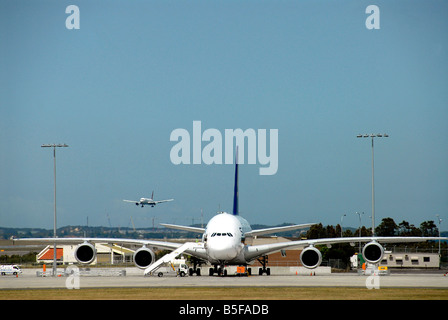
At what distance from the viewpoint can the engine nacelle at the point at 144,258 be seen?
58.1 m

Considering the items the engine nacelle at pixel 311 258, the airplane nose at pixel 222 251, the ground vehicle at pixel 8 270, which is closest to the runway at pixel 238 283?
the airplane nose at pixel 222 251

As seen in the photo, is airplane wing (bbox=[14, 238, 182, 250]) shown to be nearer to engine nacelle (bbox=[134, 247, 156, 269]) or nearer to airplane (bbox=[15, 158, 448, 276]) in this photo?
airplane (bbox=[15, 158, 448, 276])

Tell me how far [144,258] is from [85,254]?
4941mm

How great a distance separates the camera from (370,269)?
6775cm

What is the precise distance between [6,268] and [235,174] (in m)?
25.9

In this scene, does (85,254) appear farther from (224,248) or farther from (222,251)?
(224,248)

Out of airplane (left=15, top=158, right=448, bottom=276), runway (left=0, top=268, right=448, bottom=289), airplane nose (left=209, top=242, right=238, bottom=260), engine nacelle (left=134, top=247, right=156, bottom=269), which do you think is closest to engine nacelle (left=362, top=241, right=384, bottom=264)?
airplane (left=15, top=158, right=448, bottom=276)

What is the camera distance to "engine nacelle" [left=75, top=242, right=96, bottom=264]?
55.7 m

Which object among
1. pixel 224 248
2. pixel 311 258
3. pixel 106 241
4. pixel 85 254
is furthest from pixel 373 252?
pixel 85 254

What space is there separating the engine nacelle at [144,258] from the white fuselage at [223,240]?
489 centimetres

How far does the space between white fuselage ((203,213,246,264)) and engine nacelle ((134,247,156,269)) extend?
489 centimetres
